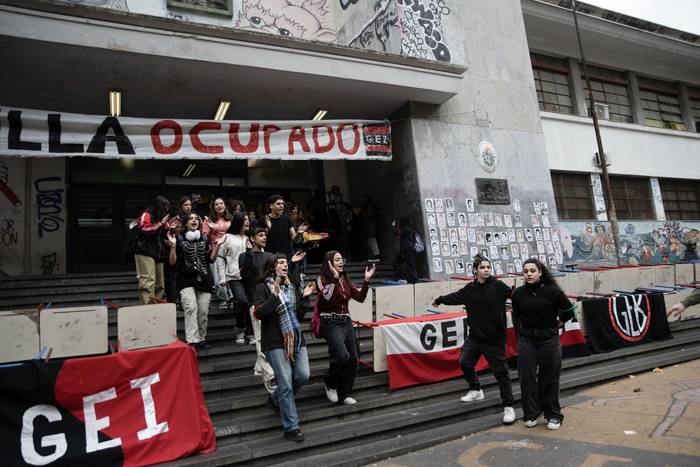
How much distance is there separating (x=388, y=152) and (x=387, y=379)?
238 inches

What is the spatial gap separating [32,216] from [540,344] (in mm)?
10870

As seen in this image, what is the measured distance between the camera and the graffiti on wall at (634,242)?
14703mm

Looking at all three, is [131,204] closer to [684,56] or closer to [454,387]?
[454,387]

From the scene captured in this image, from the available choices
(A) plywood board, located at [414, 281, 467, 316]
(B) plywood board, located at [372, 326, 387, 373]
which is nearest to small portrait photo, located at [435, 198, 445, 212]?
(A) plywood board, located at [414, 281, 467, 316]

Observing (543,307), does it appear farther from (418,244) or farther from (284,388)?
(418,244)

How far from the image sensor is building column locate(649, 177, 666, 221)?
58.1 feet

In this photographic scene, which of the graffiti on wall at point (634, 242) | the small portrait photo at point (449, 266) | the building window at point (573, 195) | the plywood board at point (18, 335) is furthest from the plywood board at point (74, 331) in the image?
the building window at point (573, 195)

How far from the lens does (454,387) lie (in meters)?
6.52

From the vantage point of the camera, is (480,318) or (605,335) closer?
(480,318)

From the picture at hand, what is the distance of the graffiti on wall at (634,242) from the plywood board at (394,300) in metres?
8.25

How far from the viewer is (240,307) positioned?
22.5 feet

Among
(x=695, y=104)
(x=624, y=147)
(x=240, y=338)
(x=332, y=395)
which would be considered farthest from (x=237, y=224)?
(x=695, y=104)

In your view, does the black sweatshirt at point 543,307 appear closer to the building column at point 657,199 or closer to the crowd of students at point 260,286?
the crowd of students at point 260,286

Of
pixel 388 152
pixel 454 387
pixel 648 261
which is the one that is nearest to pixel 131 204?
pixel 388 152
